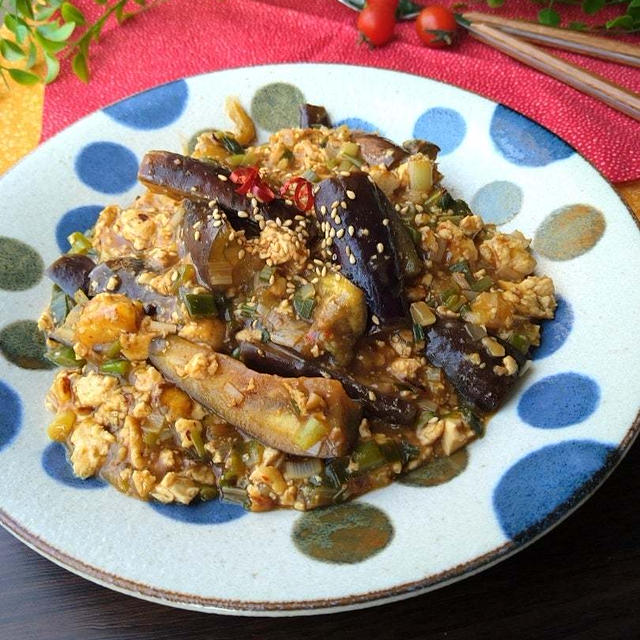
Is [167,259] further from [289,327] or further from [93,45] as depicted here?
[93,45]

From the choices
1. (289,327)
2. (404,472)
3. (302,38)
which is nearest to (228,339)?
(289,327)

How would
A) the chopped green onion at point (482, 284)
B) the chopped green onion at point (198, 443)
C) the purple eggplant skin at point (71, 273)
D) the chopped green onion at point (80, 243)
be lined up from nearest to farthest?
1. the chopped green onion at point (198, 443)
2. the chopped green onion at point (482, 284)
3. the purple eggplant skin at point (71, 273)
4. the chopped green onion at point (80, 243)

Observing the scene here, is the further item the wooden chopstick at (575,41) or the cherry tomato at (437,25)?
the cherry tomato at (437,25)

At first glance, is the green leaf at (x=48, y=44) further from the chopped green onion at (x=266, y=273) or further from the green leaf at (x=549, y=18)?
the green leaf at (x=549, y=18)

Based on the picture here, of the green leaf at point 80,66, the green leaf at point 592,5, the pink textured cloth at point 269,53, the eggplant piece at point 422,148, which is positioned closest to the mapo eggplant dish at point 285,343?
the eggplant piece at point 422,148

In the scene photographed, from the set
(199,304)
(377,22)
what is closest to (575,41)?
(377,22)

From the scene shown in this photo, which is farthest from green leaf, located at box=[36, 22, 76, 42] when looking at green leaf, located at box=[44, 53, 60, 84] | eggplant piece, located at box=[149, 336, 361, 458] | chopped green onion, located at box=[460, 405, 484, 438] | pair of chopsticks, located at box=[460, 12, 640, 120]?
chopped green onion, located at box=[460, 405, 484, 438]
